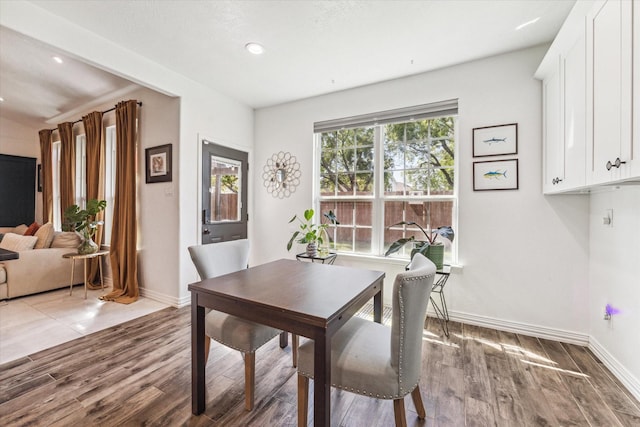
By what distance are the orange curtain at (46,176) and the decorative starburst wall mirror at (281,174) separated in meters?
4.01

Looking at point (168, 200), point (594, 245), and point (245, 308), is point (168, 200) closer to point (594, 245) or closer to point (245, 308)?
point (245, 308)

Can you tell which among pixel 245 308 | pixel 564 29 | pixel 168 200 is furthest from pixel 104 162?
pixel 564 29

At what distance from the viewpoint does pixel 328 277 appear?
5.64 ft

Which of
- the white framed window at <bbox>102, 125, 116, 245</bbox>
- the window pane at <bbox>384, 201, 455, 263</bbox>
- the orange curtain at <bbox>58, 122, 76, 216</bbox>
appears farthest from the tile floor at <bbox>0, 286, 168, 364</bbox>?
the window pane at <bbox>384, 201, 455, 263</bbox>

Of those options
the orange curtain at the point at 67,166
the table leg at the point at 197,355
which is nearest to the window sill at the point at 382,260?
the table leg at the point at 197,355

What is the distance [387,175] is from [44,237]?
4.66 metres

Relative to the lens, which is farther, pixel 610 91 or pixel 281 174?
pixel 281 174

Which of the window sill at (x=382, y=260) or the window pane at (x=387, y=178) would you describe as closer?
the window sill at (x=382, y=260)

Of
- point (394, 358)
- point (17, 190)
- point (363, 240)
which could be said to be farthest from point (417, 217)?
point (17, 190)

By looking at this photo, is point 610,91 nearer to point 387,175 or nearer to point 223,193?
point 387,175

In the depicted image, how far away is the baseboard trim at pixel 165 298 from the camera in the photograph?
3.16m

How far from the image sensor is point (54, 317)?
282 centimetres

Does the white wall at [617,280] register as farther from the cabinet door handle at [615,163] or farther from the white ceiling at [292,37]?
the white ceiling at [292,37]

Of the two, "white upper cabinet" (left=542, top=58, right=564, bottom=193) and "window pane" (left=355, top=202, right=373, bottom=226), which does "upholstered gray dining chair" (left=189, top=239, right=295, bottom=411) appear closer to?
"window pane" (left=355, top=202, right=373, bottom=226)
